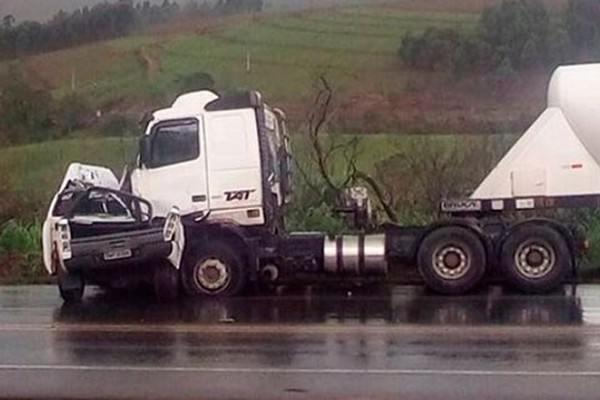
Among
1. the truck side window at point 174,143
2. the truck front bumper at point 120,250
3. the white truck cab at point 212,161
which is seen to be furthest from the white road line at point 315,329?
the truck side window at point 174,143

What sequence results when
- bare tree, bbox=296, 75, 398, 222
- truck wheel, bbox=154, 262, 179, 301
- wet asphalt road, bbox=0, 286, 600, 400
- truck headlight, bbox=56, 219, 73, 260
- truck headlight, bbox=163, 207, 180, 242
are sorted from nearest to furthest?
1. wet asphalt road, bbox=0, 286, 600, 400
2. truck headlight, bbox=56, 219, 73, 260
3. truck headlight, bbox=163, 207, 180, 242
4. truck wheel, bbox=154, 262, 179, 301
5. bare tree, bbox=296, 75, 398, 222

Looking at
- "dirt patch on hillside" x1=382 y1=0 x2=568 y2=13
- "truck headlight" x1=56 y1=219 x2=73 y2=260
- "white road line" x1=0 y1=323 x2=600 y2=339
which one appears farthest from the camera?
"dirt patch on hillside" x1=382 y1=0 x2=568 y2=13

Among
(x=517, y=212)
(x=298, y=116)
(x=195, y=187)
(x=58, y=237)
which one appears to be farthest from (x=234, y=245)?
(x=298, y=116)

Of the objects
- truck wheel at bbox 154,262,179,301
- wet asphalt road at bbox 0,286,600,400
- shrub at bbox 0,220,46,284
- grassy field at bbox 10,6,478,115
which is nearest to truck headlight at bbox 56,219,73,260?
wet asphalt road at bbox 0,286,600,400

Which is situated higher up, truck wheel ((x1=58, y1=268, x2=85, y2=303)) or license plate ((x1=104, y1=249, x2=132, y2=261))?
license plate ((x1=104, y1=249, x2=132, y2=261))

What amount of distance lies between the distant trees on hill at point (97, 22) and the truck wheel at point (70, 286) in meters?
10.2

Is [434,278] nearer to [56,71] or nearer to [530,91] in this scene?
[530,91]

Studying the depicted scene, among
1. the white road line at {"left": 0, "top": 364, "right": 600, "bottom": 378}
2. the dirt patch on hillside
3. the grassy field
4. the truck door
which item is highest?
the dirt patch on hillside

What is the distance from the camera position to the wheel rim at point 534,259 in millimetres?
19578

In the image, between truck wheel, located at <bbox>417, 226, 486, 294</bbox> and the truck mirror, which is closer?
truck wheel, located at <bbox>417, 226, 486, 294</bbox>

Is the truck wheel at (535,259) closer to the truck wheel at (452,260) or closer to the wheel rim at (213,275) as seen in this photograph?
the truck wheel at (452,260)

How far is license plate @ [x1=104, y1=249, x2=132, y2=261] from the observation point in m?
19.5

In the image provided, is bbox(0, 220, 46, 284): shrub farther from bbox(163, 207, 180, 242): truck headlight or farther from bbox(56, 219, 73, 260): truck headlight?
bbox(163, 207, 180, 242): truck headlight

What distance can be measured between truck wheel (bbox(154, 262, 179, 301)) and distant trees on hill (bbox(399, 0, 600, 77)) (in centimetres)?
962
